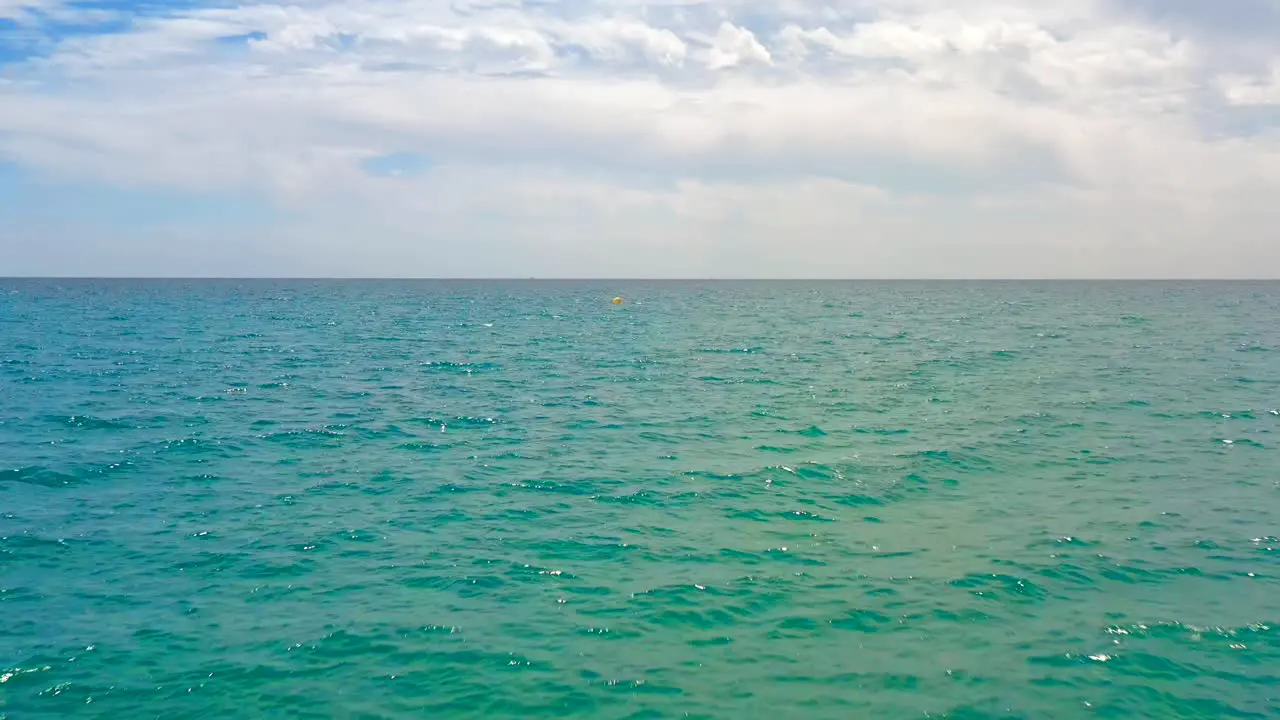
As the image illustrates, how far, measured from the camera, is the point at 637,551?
1980 cm

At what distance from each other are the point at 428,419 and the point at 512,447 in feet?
22.5

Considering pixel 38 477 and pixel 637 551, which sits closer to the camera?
pixel 637 551

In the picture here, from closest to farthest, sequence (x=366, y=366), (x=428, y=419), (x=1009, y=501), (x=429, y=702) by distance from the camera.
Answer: (x=429, y=702) < (x=1009, y=501) < (x=428, y=419) < (x=366, y=366)

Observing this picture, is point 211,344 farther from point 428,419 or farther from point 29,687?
point 29,687

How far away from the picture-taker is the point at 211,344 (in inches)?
2739

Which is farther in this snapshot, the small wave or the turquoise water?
the small wave

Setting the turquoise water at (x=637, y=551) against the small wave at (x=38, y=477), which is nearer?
the turquoise water at (x=637, y=551)

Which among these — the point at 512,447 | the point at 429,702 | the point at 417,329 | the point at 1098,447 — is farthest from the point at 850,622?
the point at 417,329

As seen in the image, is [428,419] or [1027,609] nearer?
[1027,609]

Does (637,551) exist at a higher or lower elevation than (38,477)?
lower

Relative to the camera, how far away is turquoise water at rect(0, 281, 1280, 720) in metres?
13.6

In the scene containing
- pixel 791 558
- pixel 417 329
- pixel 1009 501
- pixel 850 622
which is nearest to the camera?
pixel 850 622

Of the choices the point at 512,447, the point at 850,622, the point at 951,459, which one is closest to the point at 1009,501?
the point at 951,459

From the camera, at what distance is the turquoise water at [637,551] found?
1363 centimetres
